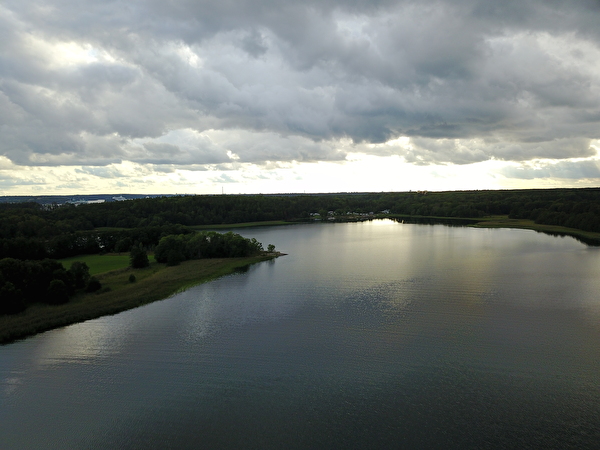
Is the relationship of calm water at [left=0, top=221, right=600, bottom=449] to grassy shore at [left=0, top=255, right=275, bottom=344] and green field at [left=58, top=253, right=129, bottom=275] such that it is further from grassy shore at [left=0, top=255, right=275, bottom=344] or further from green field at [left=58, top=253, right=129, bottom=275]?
green field at [left=58, top=253, right=129, bottom=275]

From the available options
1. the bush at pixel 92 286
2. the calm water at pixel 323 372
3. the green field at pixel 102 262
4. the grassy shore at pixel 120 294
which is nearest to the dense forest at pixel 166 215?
the green field at pixel 102 262

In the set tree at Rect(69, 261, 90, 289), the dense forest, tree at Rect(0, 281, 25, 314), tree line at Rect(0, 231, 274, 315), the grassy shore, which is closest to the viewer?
the grassy shore

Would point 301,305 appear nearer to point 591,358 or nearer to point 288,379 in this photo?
point 288,379

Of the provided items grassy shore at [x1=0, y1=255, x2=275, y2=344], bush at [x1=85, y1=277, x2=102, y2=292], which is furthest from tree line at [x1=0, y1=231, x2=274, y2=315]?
grassy shore at [x1=0, y1=255, x2=275, y2=344]

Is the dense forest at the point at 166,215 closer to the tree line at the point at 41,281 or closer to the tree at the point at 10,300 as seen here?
the tree line at the point at 41,281

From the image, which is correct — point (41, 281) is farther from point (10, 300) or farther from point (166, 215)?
point (166, 215)

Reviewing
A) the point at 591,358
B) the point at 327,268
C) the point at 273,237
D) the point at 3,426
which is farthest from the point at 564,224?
the point at 3,426
